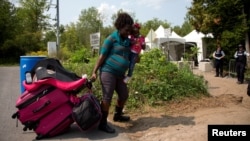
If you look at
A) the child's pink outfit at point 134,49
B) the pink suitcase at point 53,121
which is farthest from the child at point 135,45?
the pink suitcase at point 53,121

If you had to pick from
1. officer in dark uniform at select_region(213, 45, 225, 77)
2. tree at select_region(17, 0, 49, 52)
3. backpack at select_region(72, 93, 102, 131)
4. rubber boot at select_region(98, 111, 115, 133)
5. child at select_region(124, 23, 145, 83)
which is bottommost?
rubber boot at select_region(98, 111, 115, 133)

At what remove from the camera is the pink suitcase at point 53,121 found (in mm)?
5434

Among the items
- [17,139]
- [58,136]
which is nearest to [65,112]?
[58,136]

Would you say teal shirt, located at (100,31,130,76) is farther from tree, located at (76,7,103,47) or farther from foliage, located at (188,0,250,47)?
tree, located at (76,7,103,47)

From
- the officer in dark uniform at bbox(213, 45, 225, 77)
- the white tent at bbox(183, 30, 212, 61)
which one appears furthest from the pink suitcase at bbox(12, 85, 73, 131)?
the white tent at bbox(183, 30, 212, 61)

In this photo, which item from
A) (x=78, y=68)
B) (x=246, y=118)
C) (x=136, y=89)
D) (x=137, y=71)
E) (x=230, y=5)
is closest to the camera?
(x=246, y=118)

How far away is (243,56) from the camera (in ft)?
50.6

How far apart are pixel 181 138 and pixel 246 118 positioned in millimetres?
1458

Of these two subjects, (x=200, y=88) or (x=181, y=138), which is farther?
(x=200, y=88)

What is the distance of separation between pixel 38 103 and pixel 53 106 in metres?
0.22

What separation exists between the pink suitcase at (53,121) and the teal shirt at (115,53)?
889mm

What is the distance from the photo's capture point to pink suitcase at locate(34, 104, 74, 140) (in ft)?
17.8

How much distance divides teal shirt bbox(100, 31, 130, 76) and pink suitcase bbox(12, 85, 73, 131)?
86cm

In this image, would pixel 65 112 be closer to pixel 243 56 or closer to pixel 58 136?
pixel 58 136
